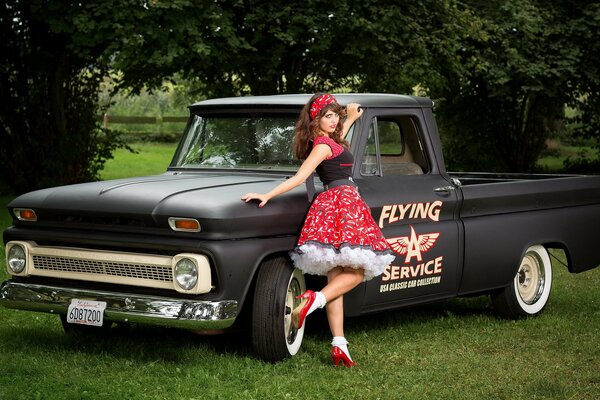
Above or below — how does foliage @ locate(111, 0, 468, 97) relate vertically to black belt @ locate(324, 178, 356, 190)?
above

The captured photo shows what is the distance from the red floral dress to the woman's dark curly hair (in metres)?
0.13

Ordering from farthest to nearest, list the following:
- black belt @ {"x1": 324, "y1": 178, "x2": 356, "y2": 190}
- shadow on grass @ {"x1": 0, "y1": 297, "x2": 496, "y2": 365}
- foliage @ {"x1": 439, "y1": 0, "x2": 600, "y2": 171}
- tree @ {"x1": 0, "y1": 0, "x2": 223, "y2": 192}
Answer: foliage @ {"x1": 439, "y1": 0, "x2": 600, "y2": 171} → tree @ {"x1": 0, "y1": 0, "x2": 223, "y2": 192} → shadow on grass @ {"x1": 0, "y1": 297, "x2": 496, "y2": 365} → black belt @ {"x1": 324, "y1": 178, "x2": 356, "y2": 190}

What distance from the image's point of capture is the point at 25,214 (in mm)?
7281

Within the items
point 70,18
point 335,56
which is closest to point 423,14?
point 335,56

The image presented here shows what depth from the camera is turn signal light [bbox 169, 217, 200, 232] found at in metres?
6.60

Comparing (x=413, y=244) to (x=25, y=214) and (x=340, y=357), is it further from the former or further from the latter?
(x=25, y=214)

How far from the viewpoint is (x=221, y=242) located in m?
6.63

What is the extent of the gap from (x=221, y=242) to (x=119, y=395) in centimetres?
110

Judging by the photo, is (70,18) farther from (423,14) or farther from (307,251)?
(307,251)

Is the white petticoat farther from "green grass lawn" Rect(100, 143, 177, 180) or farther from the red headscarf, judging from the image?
"green grass lawn" Rect(100, 143, 177, 180)

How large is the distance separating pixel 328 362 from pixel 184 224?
4.64 ft

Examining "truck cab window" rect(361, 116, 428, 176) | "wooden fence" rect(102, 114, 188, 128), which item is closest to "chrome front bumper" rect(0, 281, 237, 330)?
"truck cab window" rect(361, 116, 428, 176)

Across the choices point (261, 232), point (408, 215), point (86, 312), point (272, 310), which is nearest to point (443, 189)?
point (408, 215)

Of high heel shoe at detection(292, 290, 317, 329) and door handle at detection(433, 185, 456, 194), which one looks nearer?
high heel shoe at detection(292, 290, 317, 329)
